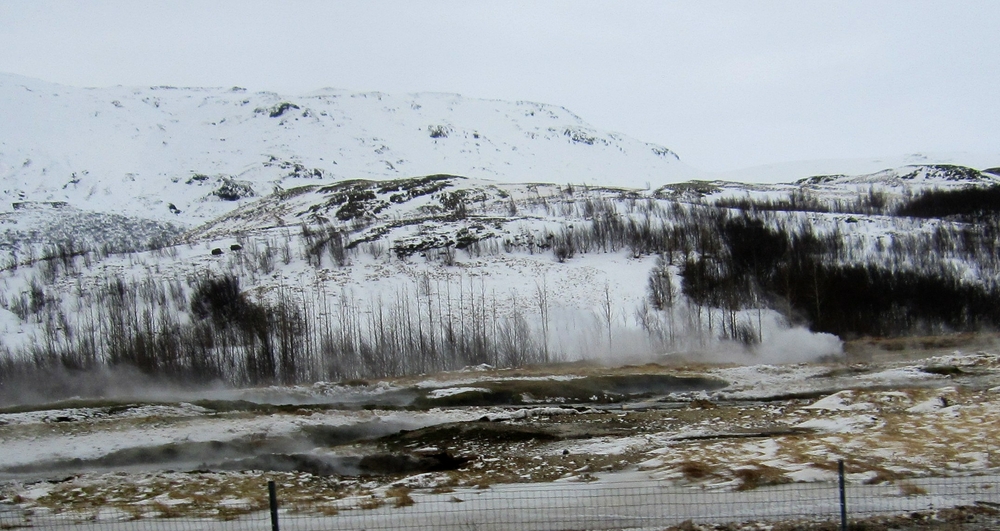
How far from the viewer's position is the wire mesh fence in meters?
12.2

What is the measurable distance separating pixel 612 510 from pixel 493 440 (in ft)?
34.0

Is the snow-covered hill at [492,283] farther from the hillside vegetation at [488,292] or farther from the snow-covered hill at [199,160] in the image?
the snow-covered hill at [199,160]

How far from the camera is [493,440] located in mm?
23594

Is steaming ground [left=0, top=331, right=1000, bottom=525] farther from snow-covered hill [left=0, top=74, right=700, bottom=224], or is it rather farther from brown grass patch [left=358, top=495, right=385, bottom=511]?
snow-covered hill [left=0, top=74, right=700, bottom=224]

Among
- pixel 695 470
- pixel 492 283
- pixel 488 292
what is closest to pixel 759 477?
pixel 695 470

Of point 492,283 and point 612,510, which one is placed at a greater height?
point 492,283

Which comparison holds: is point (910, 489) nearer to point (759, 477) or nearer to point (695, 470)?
point (759, 477)

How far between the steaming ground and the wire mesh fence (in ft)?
0.92

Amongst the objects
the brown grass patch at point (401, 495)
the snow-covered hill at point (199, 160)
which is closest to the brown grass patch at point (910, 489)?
the brown grass patch at point (401, 495)

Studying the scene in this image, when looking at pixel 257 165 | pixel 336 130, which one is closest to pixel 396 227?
A: pixel 257 165

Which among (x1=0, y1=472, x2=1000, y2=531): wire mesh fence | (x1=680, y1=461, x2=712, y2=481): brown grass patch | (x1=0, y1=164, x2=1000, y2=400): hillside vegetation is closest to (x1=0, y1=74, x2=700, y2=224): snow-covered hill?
(x1=0, y1=164, x2=1000, y2=400): hillside vegetation

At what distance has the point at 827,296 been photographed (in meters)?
63.2

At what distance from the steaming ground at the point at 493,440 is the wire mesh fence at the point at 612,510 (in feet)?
0.92

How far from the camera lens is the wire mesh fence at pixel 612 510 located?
12.2 metres
